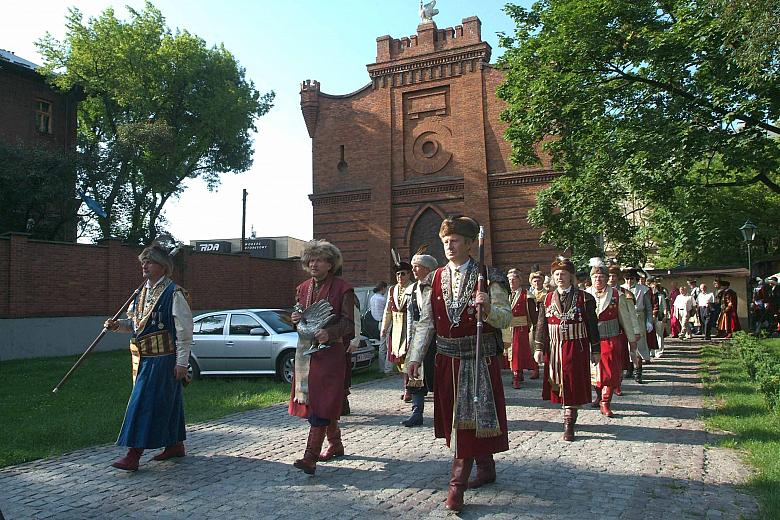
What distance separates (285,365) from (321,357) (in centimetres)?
660

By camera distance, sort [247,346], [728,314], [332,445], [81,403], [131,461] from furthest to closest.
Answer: [728,314]
[247,346]
[81,403]
[332,445]
[131,461]

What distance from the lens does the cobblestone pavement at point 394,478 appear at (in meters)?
4.53

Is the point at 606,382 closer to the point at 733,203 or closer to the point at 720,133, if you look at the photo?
A: the point at 720,133

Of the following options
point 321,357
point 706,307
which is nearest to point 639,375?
point 321,357

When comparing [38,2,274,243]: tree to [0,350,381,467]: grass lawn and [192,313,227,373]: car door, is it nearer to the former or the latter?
[0,350,381,467]: grass lawn

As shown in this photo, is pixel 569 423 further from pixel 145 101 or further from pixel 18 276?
pixel 145 101

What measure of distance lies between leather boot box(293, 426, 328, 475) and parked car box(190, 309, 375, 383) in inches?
245

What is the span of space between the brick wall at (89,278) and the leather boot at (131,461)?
919 centimetres

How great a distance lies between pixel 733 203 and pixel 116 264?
27.9m

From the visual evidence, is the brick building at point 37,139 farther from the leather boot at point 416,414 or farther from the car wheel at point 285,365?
the leather boot at point 416,414

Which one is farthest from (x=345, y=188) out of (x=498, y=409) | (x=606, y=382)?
(x=498, y=409)

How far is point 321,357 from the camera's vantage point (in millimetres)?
5535

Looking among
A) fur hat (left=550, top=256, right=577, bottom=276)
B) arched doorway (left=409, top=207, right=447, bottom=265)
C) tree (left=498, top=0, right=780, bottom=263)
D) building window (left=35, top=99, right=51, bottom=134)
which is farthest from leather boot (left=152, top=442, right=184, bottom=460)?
building window (left=35, top=99, right=51, bottom=134)

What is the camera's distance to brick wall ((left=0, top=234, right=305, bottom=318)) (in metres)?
18.6
